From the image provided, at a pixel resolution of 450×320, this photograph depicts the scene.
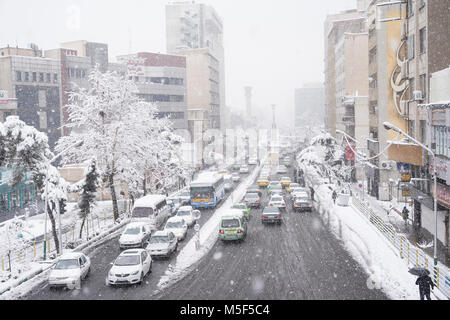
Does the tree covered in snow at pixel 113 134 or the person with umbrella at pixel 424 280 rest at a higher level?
the tree covered in snow at pixel 113 134

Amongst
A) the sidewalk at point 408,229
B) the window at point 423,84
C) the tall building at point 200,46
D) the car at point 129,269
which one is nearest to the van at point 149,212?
the car at point 129,269

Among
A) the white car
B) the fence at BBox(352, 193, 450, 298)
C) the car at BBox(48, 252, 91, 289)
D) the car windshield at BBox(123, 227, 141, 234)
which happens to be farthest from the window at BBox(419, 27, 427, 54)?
the car at BBox(48, 252, 91, 289)

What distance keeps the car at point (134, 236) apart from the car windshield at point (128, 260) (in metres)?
6.76

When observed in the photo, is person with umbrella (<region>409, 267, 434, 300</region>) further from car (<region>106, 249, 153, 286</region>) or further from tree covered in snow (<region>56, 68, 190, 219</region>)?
tree covered in snow (<region>56, 68, 190, 219</region>)

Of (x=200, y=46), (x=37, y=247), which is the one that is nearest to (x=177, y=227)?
(x=37, y=247)

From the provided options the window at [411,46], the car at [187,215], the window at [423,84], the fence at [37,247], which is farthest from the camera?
the car at [187,215]

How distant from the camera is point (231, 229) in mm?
28406

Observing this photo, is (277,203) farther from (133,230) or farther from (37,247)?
(37,247)

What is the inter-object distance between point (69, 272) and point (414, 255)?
16.7 m

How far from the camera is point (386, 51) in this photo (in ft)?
143

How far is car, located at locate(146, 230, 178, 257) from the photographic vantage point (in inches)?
977

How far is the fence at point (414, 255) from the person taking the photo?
18.5 m

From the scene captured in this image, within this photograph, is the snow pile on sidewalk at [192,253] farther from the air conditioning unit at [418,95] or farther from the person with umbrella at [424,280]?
the air conditioning unit at [418,95]

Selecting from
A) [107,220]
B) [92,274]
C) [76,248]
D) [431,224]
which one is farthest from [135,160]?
[431,224]
